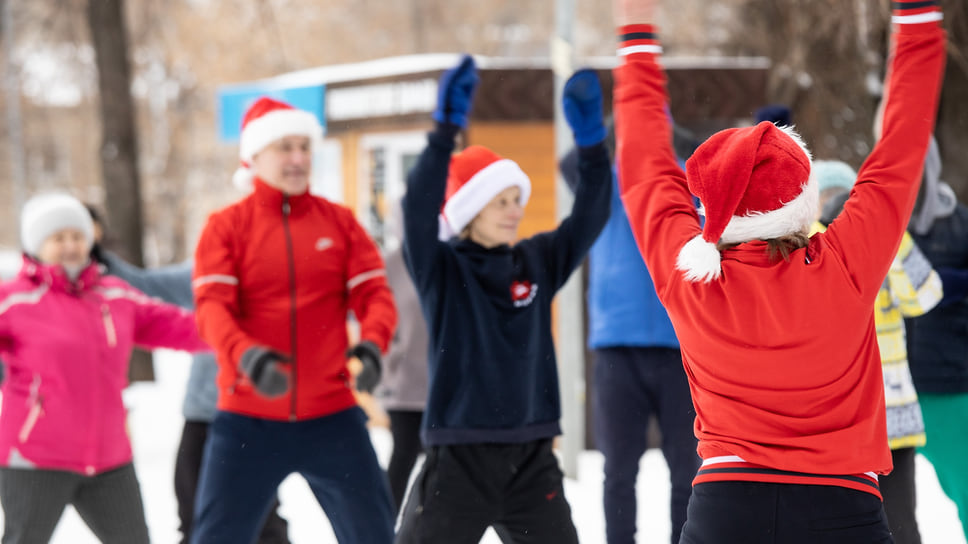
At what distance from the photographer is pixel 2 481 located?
3.92 meters

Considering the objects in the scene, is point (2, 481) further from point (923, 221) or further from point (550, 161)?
point (550, 161)

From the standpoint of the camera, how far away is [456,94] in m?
3.23

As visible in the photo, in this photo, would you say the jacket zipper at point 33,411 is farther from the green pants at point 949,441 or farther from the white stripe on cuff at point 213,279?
the green pants at point 949,441

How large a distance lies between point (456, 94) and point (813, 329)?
1443 mm

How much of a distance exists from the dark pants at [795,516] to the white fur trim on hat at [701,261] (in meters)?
0.42

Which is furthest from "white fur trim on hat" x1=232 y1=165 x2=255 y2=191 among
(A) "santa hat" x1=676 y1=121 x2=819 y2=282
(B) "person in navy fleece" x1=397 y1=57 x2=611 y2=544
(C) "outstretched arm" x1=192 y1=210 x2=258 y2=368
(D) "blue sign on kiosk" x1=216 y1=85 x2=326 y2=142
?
(D) "blue sign on kiosk" x1=216 y1=85 x2=326 y2=142

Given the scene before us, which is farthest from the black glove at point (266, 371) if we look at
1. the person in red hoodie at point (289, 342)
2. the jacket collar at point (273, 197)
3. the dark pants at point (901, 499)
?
the dark pants at point (901, 499)

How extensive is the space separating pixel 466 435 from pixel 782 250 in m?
1.37

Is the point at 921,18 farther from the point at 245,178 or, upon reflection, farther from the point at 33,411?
the point at 33,411

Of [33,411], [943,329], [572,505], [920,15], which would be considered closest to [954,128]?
[572,505]

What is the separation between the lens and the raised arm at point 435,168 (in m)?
3.22

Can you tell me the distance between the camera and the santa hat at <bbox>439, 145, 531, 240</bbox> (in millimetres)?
3525

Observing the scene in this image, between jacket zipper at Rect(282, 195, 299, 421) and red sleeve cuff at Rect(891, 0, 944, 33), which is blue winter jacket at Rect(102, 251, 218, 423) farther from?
red sleeve cuff at Rect(891, 0, 944, 33)

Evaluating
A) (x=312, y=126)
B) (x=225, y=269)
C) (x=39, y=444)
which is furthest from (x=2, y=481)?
(x=312, y=126)
